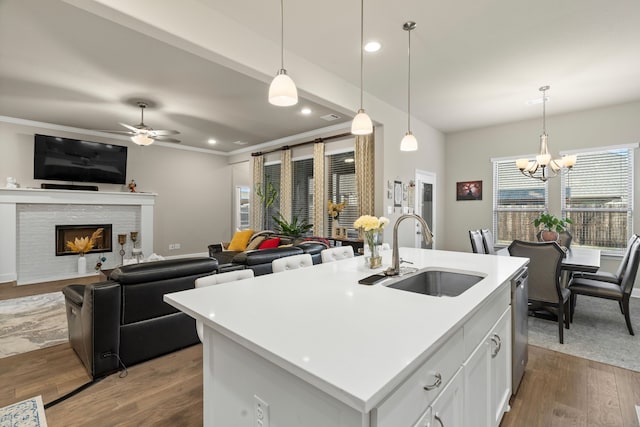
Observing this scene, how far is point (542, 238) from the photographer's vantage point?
12.8ft

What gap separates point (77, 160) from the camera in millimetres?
5879

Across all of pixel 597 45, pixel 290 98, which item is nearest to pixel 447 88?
pixel 597 45

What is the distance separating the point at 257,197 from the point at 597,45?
6364 mm

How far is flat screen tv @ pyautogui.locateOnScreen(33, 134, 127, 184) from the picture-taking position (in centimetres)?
553

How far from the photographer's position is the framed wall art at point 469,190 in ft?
20.1

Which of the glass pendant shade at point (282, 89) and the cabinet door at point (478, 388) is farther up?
the glass pendant shade at point (282, 89)

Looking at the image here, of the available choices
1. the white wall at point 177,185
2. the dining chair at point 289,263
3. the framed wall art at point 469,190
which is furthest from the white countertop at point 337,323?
the white wall at point 177,185

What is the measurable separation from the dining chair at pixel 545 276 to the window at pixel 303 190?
4.10 metres

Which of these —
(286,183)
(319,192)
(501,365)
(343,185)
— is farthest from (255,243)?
(501,365)

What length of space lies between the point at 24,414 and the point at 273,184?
5.84 meters

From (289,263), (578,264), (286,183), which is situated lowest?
(578,264)

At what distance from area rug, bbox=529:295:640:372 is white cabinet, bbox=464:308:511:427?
1444mm

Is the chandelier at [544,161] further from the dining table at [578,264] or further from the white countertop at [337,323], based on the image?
the white countertop at [337,323]

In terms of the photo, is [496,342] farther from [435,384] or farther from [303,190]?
[303,190]
